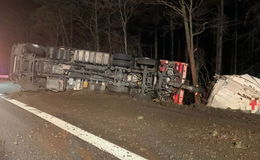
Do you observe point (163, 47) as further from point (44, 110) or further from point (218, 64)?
point (44, 110)

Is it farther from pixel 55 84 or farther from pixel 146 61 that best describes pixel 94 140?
pixel 55 84

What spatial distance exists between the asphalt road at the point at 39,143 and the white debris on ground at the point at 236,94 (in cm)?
675

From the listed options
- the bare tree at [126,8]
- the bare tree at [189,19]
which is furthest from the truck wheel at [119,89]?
the bare tree at [126,8]

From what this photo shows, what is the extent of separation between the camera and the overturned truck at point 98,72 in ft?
49.4

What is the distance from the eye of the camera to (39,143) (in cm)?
661

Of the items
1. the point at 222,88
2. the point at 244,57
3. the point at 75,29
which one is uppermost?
the point at 75,29

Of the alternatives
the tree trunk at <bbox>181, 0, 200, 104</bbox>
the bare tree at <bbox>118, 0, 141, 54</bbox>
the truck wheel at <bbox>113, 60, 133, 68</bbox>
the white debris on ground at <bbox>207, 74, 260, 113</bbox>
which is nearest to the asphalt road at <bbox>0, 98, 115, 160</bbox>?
the white debris on ground at <bbox>207, 74, 260, 113</bbox>

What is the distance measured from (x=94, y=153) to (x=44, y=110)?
206 inches

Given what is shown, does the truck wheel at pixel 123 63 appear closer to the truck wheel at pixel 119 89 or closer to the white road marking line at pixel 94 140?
the truck wheel at pixel 119 89

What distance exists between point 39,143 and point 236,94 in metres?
8.14

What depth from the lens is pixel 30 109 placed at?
11078 mm

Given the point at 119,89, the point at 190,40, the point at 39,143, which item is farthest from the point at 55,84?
the point at 39,143

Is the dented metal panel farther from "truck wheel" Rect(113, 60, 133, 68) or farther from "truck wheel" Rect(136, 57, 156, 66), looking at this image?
"truck wheel" Rect(136, 57, 156, 66)

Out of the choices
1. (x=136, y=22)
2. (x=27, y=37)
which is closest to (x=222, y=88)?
(x=136, y=22)
